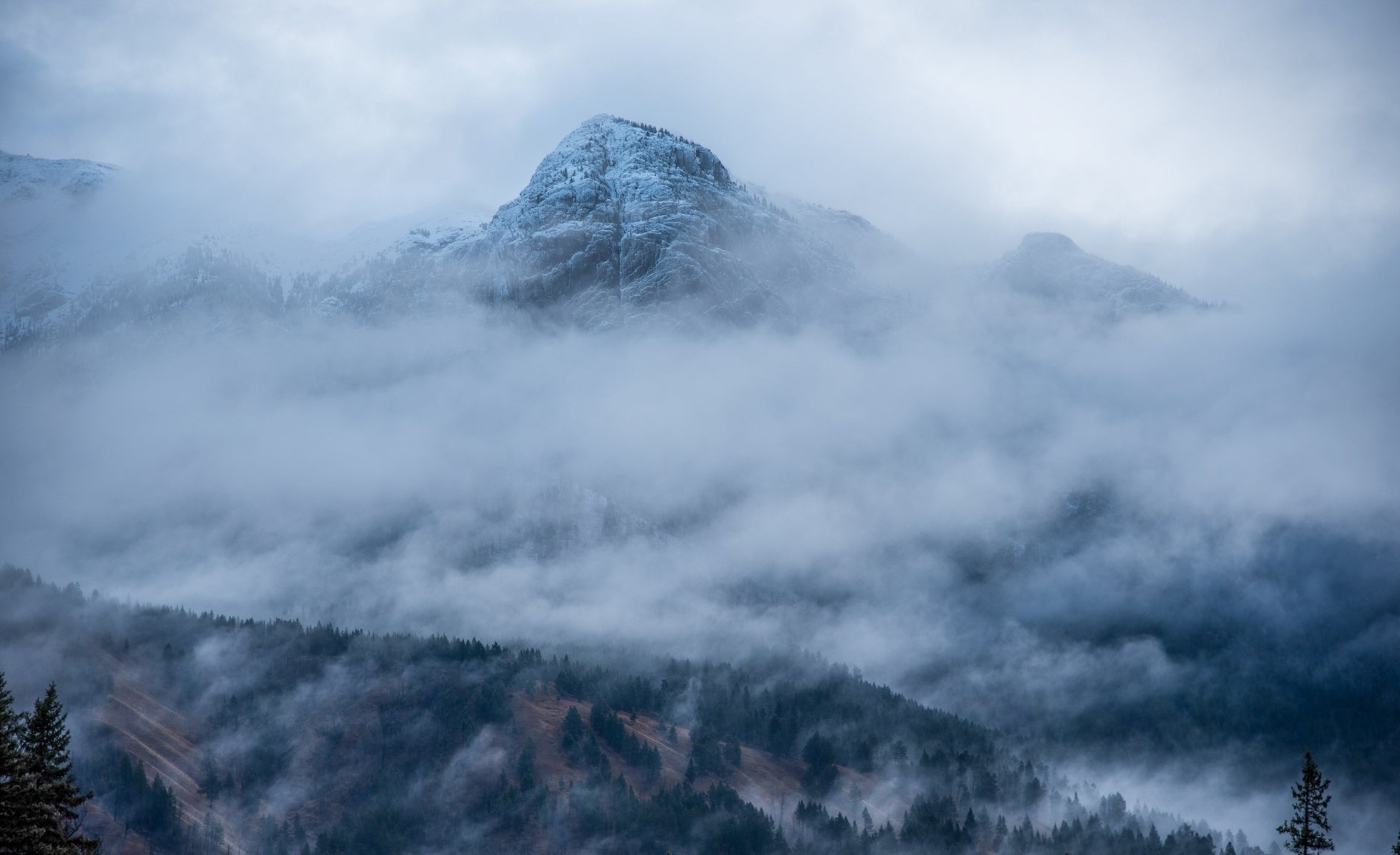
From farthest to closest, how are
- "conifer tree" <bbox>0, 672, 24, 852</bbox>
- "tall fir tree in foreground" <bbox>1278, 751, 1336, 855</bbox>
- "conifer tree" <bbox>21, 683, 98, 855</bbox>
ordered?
"tall fir tree in foreground" <bbox>1278, 751, 1336, 855</bbox>
"conifer tree" <bbox>21, 683, 98, 855</bbox>
"conifer tree" <bbox>0, 672, 24, 852</bbox>

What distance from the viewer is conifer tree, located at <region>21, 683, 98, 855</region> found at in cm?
5141

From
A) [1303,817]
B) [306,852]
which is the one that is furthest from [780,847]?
[1303,817]

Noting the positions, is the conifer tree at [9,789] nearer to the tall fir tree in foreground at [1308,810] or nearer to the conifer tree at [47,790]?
the conifer tree at [47,790]

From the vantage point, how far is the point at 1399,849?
7494cm

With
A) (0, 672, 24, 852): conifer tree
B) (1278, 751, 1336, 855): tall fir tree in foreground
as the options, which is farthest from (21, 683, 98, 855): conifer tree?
(1278, 751, 1336, 855): tall fir tree in foreground

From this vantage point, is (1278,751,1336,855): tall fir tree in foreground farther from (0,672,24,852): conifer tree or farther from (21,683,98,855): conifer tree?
(0,672,24,852): conifer tree

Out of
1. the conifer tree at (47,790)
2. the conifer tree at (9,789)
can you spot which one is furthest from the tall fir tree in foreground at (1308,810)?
the conifer tree at (9,789)

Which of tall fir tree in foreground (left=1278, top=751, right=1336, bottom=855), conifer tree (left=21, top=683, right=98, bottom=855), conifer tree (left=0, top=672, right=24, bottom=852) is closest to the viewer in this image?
conifer tree (left=0, top=672, right=24, bottom=852)

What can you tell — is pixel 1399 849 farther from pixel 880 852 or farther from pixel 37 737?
pixel 880 852

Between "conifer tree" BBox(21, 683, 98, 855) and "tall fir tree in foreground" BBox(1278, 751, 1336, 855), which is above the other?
"tall fir tree in foreground" BBox(1278, 751, 1336, 855)

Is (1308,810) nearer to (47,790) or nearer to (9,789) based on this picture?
(47,790)

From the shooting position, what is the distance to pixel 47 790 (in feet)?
172

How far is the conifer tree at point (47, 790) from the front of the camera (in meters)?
51.4

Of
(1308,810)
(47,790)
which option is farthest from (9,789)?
(1308,810)
